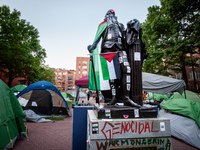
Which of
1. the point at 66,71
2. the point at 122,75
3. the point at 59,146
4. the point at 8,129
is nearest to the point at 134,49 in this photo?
the point at 122,75

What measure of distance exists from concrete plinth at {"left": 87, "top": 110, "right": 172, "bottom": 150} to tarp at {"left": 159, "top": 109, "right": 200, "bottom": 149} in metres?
3.44

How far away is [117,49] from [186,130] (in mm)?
4701

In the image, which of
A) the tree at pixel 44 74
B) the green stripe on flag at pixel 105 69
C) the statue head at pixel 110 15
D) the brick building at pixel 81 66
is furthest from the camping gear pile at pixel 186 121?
the brick building at pixel 81 66

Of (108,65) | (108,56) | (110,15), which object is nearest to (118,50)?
(108,56)

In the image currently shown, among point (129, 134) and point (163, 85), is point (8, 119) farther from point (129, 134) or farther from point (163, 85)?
point (163, 85)

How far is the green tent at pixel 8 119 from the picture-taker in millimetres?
3816

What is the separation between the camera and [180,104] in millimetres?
6027

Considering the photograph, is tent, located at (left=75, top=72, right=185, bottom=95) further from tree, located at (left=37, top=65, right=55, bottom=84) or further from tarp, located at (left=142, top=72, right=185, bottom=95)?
tree, located at (left=37, top=65, right=55, bottom=84)

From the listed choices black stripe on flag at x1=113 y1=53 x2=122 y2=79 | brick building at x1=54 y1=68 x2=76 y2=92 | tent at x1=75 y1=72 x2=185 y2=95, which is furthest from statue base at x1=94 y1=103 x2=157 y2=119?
brick building at x1=54 y1=68 x2=76 y2=92

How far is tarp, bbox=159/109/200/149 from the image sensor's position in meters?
5.02

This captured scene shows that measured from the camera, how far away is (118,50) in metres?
3.32

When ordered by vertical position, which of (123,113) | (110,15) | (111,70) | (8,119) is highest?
(110,15)

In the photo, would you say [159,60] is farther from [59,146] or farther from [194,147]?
[59,146]

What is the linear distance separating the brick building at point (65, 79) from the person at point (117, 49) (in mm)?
88547
